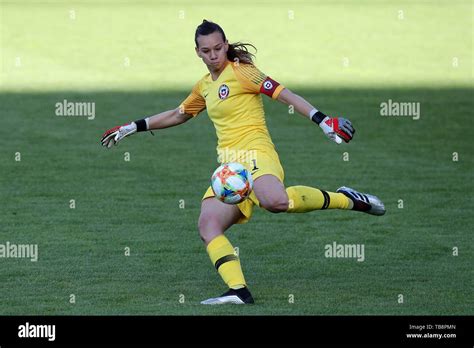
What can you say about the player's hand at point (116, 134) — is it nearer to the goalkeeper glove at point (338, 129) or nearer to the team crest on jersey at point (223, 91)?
the team crest on jersey at point (223, 91)

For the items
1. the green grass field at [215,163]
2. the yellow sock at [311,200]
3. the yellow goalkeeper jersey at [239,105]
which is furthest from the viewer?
the green grass field at [215,163]

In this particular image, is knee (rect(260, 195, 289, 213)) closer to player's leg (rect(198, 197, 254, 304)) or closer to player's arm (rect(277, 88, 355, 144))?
player's leg (rect(198, 197, 254, 304))

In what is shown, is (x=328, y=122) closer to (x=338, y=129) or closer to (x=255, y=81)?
(x=338, y=129)

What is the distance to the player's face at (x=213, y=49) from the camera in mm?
9828

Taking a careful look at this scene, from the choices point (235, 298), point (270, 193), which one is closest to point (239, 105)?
point (270, 193)

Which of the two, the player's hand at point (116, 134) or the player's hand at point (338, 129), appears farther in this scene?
the player's hand at point (116, 134)

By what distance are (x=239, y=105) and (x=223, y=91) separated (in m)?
0.18

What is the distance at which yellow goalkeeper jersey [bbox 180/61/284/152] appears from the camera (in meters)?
9.96

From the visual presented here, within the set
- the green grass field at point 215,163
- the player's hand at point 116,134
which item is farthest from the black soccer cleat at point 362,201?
the player's hand at point 116,134

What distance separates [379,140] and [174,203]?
5367 millimetres

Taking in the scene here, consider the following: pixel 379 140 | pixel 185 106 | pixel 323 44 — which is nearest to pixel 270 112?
pixel 379 140

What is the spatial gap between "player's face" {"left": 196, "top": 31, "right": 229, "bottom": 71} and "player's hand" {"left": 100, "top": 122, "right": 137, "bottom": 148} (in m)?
1.12

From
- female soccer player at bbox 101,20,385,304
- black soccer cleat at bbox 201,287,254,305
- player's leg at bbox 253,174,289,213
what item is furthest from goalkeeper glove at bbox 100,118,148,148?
black soccer cleat at bbox 201,287,254,305

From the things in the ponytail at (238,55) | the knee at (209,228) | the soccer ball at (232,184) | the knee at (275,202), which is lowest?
the knee at (209,228)
